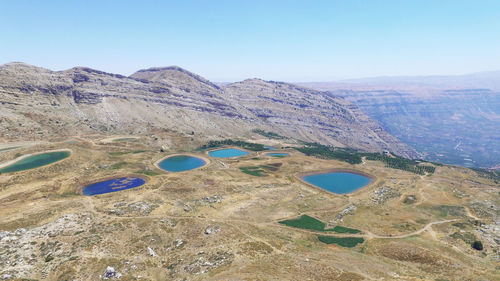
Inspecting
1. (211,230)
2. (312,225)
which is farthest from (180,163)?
(312,225)

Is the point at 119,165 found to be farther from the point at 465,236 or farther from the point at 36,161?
the point at 465,236

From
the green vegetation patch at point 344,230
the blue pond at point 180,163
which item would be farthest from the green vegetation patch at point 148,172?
the green vegetation patch at point 344,230

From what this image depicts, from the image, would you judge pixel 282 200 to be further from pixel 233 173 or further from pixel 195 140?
pixel 195 140

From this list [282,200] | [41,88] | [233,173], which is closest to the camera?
[282,200]

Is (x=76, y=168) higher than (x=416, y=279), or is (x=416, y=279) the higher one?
(x=76, y=168)

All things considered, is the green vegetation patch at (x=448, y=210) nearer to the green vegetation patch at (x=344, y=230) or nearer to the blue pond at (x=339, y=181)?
the blue pond at (x=339, y=181)

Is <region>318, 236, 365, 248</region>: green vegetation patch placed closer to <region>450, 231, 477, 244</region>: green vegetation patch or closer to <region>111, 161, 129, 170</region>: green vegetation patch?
<region>450, 231, 477, 244</region>: green vegetation patch

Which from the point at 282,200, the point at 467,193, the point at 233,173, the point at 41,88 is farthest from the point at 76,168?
the point at 467,193

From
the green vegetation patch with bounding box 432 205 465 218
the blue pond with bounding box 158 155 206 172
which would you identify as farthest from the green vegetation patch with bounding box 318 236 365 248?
the blue pond with bounding box 158 155 206 172
